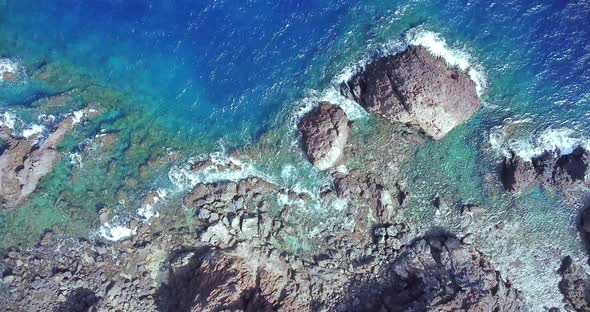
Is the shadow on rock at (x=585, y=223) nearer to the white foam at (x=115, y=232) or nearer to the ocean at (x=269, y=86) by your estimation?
the ocean at (x=269, y=86)

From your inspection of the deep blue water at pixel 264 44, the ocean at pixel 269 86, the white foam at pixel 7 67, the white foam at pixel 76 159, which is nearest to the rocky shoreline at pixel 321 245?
the ocean at pixel 269 86

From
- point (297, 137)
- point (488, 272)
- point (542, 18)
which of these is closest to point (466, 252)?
point (488, 272)

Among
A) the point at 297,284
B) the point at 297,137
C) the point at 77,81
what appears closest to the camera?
the point at 297,284

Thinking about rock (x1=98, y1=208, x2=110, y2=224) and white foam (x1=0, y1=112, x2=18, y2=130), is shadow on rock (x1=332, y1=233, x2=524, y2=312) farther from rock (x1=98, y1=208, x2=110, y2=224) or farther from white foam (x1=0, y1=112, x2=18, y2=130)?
white foam (x1=0, y1=112, x2=18, y2=130)

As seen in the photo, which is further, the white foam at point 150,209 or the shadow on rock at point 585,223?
the white foam at point 150,209

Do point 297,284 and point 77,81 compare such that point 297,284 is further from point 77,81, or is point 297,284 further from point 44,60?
point 44,60

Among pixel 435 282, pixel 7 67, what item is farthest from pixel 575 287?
pixel 7 67
